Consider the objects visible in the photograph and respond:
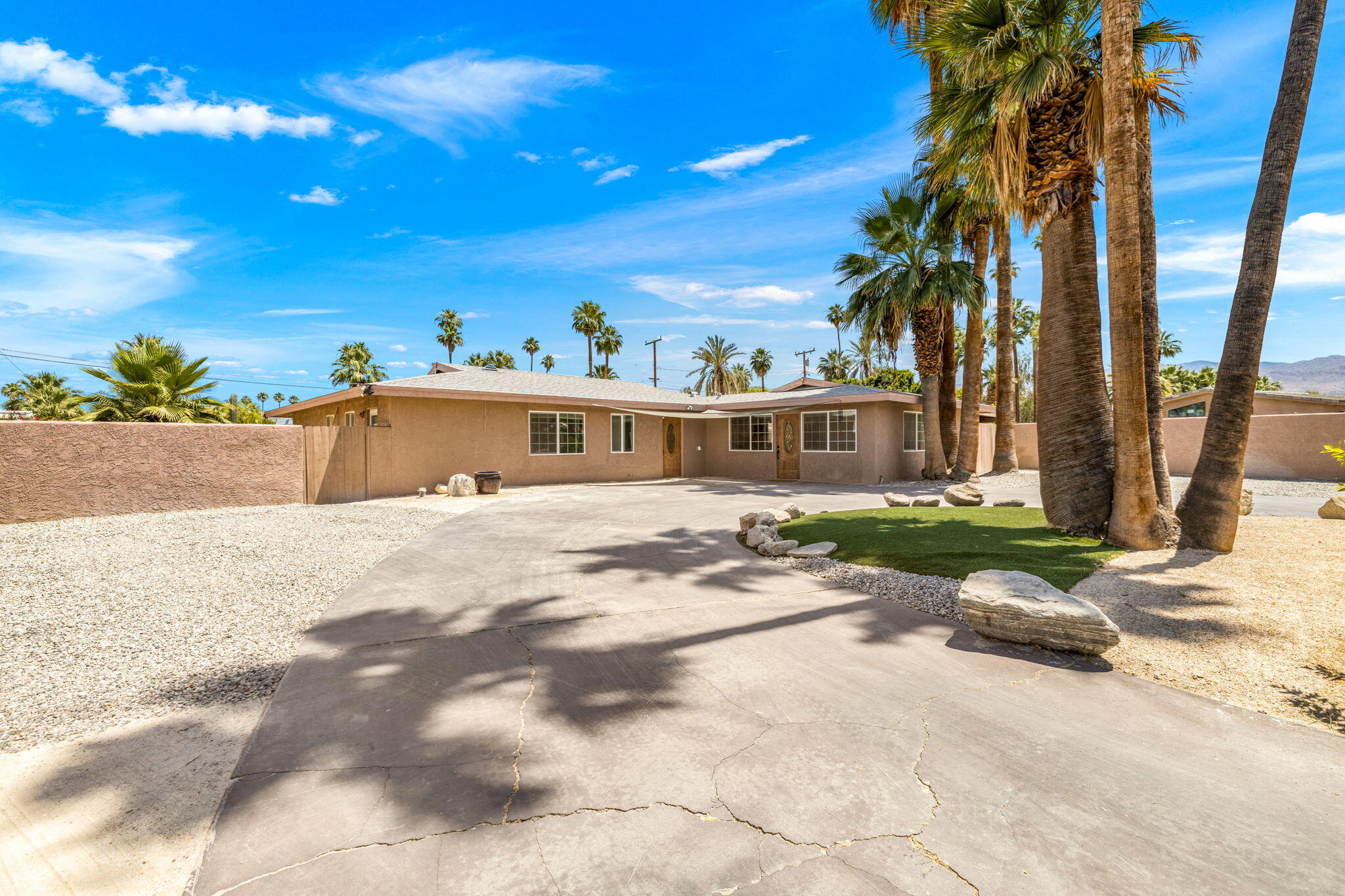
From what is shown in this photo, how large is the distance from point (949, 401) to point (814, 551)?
13.9 metres

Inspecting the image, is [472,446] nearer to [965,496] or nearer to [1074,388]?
[965,496]

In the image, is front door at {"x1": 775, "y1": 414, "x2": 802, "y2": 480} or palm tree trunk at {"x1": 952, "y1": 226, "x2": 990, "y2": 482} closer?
palm tree trunk at {"x1": 952, "y1": 226, "x2": 990, "y2": 482}

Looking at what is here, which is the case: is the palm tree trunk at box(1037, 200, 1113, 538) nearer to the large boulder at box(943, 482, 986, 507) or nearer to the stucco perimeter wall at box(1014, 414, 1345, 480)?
the large boulder at box(943, 482, 986, 507)

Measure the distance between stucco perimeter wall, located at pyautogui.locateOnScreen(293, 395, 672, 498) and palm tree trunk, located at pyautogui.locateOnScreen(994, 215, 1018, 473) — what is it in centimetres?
1076

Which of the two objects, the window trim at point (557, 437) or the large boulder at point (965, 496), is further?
the window trim at point (557, 437)

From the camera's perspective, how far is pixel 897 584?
5641 mm

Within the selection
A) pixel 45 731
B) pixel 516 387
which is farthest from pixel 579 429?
pixel 45 731

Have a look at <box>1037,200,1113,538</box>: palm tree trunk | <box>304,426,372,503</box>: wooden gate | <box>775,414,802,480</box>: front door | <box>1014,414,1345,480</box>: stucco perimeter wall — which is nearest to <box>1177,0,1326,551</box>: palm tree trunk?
<box>1037,200,1113,538</box>: palm tree trunk

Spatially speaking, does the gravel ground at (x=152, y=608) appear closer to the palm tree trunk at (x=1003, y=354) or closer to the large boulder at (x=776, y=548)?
the large boulder at (x=776, y=548)

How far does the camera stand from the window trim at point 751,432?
741 inches

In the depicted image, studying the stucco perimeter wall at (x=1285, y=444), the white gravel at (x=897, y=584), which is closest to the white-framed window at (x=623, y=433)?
the white gravel at (x=897, y=584)

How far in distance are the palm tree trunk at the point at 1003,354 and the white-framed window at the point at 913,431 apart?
7.67ft

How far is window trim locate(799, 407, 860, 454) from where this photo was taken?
16.8 meters

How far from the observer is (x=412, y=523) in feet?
31.5
